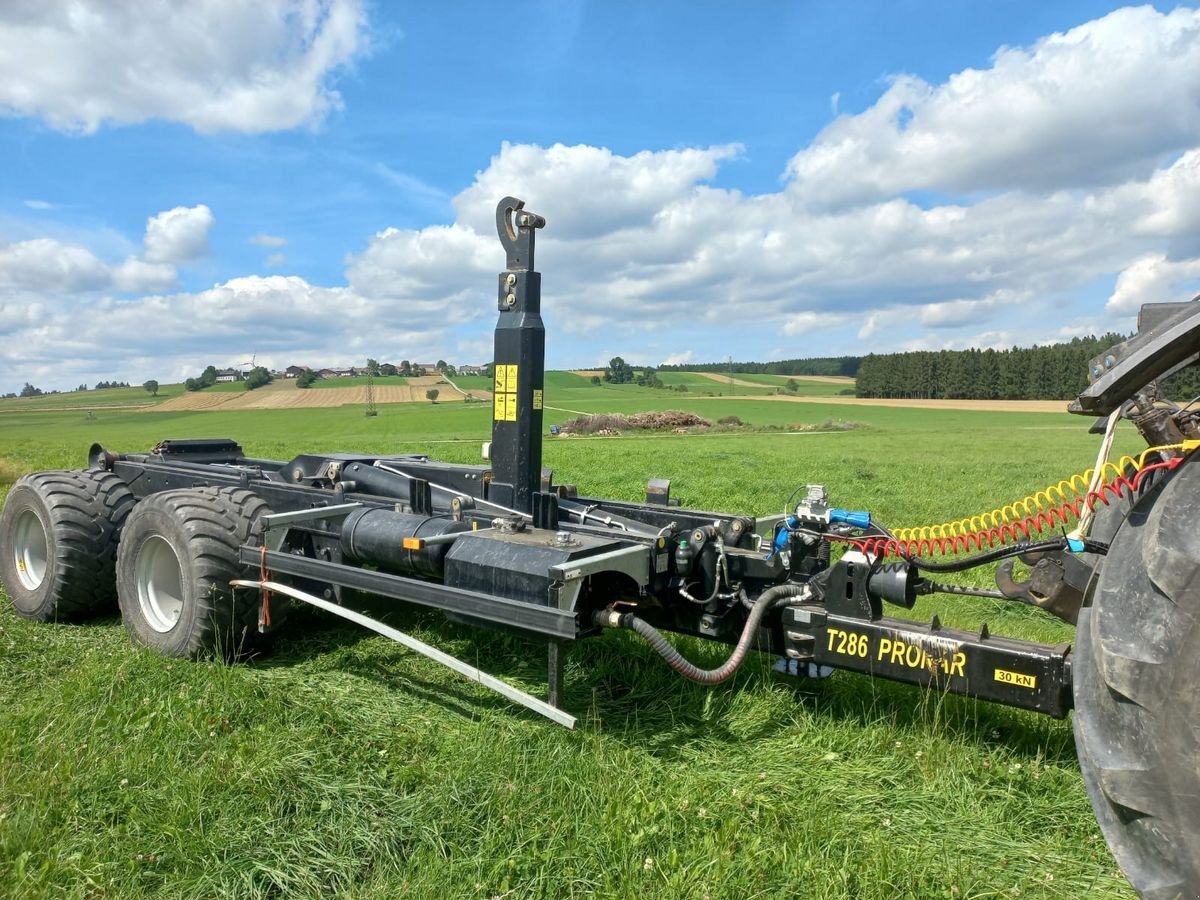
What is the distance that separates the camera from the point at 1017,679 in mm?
3176

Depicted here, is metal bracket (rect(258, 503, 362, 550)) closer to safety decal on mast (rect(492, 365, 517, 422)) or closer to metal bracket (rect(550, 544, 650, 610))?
safety decal on mast (rect(492, 365, 517, 422))

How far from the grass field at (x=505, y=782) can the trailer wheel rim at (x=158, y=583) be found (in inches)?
12.5

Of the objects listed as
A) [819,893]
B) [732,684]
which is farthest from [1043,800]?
[732,684]

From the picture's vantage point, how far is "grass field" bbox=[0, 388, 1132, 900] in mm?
2959

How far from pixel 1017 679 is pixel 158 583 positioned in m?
4.99

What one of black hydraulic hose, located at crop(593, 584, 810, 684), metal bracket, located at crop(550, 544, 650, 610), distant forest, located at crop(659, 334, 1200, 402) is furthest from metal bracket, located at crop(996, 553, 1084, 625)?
distant forest, located at crop(659, 334, 1200, 402)

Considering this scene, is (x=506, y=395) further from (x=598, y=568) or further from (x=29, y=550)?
(x=29, y=550)

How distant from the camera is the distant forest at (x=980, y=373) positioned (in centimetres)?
6988

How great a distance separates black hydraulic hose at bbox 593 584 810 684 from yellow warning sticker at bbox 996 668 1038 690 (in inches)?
34.4

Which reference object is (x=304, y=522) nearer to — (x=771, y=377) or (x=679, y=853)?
Result: (x=679, y=853)

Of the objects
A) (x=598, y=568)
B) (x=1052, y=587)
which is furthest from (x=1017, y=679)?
(x=598, y=568)

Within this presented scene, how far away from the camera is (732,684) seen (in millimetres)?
4555

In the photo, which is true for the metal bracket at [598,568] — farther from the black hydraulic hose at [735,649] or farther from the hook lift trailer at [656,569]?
the black hydraulic hose at [735,649]

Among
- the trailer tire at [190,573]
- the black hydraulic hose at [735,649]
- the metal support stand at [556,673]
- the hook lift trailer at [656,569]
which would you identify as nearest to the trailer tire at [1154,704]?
the hook lift trailer at [656,569]
